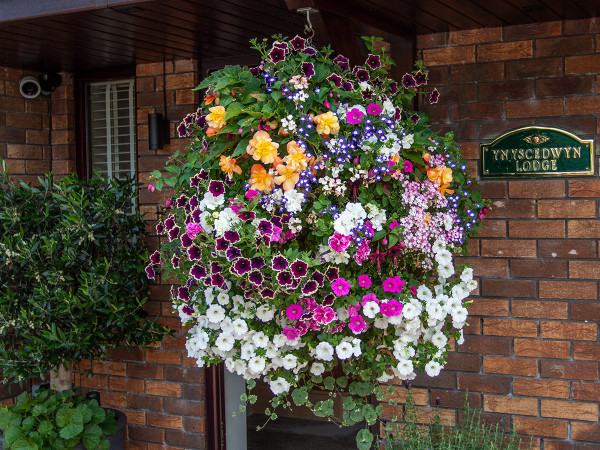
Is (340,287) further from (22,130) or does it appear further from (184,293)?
(22,130)

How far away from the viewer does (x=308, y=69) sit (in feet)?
7.63

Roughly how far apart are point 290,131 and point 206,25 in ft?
3.67

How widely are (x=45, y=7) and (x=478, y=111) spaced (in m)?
1.99

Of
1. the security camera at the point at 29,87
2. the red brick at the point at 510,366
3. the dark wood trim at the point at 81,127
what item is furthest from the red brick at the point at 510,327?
the security camera at the point at 29,87

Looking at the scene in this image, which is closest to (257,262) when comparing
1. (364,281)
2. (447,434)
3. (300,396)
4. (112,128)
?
(364,281)

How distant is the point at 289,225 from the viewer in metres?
2.28

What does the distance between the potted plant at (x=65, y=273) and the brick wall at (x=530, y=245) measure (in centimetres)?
167

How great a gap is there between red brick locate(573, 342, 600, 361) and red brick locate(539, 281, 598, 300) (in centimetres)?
21

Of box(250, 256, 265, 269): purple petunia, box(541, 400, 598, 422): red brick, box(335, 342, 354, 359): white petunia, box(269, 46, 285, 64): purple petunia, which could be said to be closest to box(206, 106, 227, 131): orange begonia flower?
box(269, 46, 285, 64): purple petunia

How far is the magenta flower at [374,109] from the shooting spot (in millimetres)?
2339

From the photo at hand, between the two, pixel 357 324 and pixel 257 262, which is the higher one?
pixel 257 262

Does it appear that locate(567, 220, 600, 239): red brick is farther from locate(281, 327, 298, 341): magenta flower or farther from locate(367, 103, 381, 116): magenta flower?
locate(281, 327, 298, 341): magenta flower

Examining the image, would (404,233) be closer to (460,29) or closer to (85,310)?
(460,29)

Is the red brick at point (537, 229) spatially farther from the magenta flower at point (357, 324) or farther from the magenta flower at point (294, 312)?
the magenta flower at point (294, 312)
